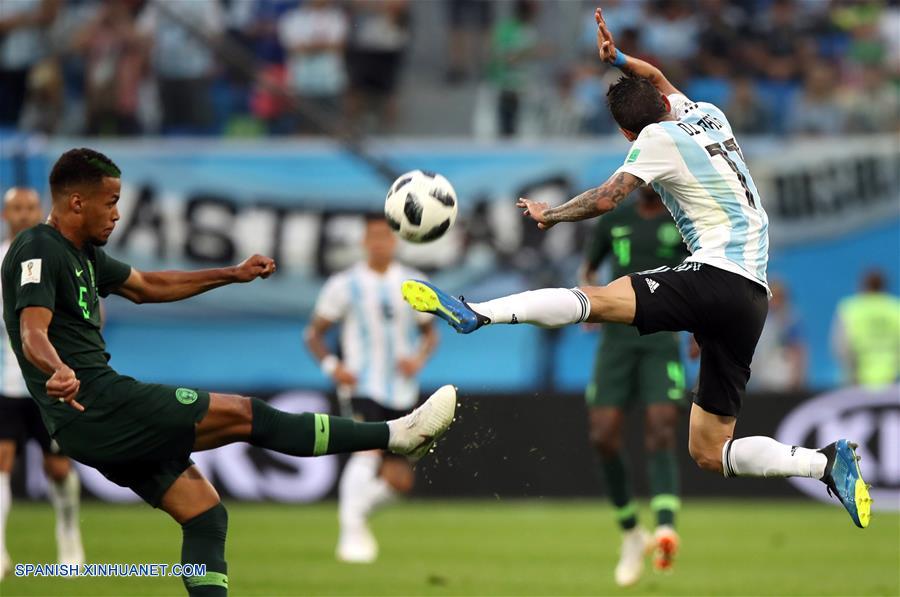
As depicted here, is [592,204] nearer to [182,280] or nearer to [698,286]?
[698,286]

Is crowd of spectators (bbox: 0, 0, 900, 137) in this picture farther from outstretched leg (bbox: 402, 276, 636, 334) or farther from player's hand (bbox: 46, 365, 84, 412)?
player's hand (bbox: 46, 365, 84, 412)

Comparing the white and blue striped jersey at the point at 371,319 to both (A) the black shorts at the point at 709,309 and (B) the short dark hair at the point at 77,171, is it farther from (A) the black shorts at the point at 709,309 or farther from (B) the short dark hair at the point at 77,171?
(B) the short dark hair at the point at 77,171

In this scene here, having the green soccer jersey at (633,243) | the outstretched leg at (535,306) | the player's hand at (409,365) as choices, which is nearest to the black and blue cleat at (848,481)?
the outstretched leg at (535,306)

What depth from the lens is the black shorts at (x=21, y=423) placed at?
10.3 metres

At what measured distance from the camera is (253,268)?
297 inches

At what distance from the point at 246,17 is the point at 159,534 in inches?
347

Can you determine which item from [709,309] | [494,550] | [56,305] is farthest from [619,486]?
[56,305]

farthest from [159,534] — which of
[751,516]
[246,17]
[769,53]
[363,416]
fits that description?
[769,53]

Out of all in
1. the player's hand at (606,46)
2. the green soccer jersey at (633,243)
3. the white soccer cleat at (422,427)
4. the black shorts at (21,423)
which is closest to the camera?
the white soccer cleat at (422,427)

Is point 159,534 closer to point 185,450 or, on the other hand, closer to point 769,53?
point 185,450

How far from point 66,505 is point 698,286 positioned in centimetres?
487

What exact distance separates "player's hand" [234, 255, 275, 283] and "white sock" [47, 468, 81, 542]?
3.43 metres

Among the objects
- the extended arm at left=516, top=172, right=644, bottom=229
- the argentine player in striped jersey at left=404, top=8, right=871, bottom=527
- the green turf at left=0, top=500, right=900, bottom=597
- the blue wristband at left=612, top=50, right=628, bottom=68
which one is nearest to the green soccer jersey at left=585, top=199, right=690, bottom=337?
the green turf at left=0, top=500, right=900, bottom=597

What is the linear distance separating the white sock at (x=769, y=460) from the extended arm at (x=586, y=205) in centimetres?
153
